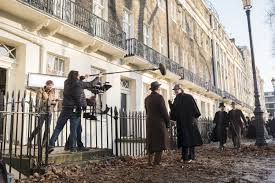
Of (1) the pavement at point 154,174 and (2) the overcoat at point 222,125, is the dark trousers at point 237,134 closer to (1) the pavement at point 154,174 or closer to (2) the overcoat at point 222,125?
(2) the overcoat at point 222,125

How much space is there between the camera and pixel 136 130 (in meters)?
10.7

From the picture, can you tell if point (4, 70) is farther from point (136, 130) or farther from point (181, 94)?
point (181, 94)

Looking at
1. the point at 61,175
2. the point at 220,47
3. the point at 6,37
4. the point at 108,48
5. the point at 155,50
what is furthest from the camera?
the point at 220,47

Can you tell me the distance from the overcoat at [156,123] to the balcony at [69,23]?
5.76 m

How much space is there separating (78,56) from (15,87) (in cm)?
344

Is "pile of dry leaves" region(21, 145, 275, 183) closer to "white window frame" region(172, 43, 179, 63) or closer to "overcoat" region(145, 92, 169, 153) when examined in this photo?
"overcoat" region(145, 92, 169, 153)

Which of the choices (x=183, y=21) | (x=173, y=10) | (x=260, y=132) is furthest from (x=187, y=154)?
(x=183, y=21)

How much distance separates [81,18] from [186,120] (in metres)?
7.70

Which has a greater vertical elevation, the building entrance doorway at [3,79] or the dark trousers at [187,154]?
the building entrance doorway at [3,79]

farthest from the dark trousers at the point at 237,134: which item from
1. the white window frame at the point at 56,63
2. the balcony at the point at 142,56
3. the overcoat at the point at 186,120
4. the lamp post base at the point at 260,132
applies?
the white window frame at the point at 56,63

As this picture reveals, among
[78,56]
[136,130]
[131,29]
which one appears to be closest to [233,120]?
[136,130]

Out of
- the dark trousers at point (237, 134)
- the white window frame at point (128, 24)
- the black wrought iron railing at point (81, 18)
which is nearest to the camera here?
the black wrought iron railing at point (81, 18)

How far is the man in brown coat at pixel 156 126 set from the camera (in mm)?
7434

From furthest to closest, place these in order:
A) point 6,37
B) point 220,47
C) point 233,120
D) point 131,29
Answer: point 220,47
point 131,29
point 233,120
point 6,37
